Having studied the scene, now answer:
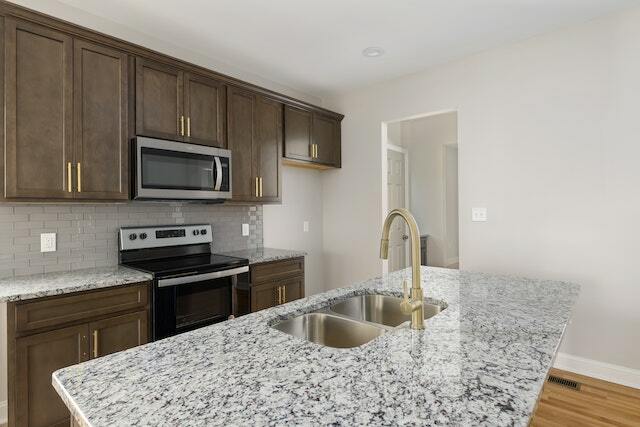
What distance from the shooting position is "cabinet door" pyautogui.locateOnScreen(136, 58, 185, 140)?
2.46 metres

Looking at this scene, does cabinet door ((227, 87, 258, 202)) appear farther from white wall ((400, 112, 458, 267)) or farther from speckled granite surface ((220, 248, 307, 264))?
white wall ((400, 112, 458, 267))

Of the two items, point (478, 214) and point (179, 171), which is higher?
point (179, 171)

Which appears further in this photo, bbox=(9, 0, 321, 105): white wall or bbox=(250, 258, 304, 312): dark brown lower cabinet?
bbox=(250, 258, 304, 312): dark brown lower cabinet

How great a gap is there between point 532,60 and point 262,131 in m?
2.29

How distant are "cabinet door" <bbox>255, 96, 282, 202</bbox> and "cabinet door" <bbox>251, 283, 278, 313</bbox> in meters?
0.78

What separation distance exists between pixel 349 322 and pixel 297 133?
2.62 meters

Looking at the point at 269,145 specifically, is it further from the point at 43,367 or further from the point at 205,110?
the point at 43,367

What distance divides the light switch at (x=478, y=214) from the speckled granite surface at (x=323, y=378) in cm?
204

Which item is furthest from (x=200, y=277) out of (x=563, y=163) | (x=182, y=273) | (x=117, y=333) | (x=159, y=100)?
(x=563, y=163)

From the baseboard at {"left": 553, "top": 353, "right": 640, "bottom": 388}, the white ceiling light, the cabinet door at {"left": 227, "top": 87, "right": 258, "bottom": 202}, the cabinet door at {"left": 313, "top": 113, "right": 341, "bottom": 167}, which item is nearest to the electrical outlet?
the cabinet door at {"left": 227, "top": 87, "right": 258, "bottom": 202}

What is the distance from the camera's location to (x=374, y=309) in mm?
1665

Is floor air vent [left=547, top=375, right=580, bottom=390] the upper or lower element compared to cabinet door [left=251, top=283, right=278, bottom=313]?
lower

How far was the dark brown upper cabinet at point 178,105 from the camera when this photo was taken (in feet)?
8.15

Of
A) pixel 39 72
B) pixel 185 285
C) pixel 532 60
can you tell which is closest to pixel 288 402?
pixel 185 285
